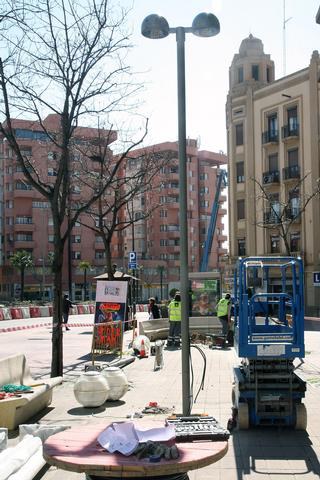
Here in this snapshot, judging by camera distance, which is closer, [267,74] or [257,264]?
[257,264]

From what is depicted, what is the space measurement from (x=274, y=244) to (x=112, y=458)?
45.1 meters

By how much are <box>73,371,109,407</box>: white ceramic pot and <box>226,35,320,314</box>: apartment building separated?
33430 millimetres

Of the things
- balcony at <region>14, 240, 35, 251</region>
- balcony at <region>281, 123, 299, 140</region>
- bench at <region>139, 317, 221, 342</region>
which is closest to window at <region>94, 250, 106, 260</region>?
balcony at <region>14, 240, 35, 251</region>

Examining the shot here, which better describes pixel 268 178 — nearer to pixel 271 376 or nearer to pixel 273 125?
pixel 273 125

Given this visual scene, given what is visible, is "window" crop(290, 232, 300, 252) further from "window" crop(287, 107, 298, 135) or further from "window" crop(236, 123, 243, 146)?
"window" crop(236, 123, 243, 146)

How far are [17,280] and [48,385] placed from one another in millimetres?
69354

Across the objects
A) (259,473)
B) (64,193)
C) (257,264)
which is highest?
(64,193)

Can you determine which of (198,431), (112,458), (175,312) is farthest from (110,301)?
(112,458)

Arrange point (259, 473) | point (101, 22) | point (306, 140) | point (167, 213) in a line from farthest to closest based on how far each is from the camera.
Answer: point (167, 213)
point (306, 140)
point (101, 22)
point (259, 473)

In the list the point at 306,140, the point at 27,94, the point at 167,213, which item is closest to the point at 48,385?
the point at 27,94

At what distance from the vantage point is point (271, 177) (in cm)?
4784

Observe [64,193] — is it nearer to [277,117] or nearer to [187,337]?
[187,337]

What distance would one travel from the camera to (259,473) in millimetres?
5992

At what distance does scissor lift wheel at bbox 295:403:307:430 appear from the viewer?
756 centimetres
